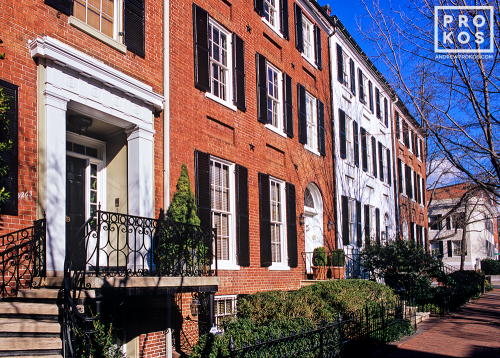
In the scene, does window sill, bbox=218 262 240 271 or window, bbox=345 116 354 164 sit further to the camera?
window, bbox=345 116 354 164

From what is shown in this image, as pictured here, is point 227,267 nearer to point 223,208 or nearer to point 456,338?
point 223,208

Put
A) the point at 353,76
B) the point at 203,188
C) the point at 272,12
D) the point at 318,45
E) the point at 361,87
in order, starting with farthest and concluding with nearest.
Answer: the point at 361,87 → the point at 353,76 → the point at 318,45 → the point at 272,12 → the point at 203,188

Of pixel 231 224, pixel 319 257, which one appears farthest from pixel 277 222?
pixel 231 224

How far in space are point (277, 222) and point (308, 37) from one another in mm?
7835

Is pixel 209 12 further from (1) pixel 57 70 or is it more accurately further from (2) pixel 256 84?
(1) pixel 57 70

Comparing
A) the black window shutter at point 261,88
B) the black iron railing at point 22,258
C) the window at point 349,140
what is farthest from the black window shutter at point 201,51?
the window at point 349,140

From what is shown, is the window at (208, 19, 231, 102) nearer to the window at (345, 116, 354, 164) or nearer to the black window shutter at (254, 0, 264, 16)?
the black window shutter at (254, 0, 264, 16)

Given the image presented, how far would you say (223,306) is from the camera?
10703 mm

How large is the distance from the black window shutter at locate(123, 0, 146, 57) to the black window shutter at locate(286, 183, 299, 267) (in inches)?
257

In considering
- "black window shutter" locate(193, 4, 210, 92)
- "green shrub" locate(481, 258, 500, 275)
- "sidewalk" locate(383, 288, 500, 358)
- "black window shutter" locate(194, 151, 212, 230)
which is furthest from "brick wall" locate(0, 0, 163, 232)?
"green shrub" locate(481, 258, 500, 275)

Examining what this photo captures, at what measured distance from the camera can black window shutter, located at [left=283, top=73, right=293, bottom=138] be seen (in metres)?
14.5

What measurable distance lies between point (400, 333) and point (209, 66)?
8.19 metres

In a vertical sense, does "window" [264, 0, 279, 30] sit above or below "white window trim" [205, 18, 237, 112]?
above

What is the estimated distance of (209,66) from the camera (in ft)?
36.8
